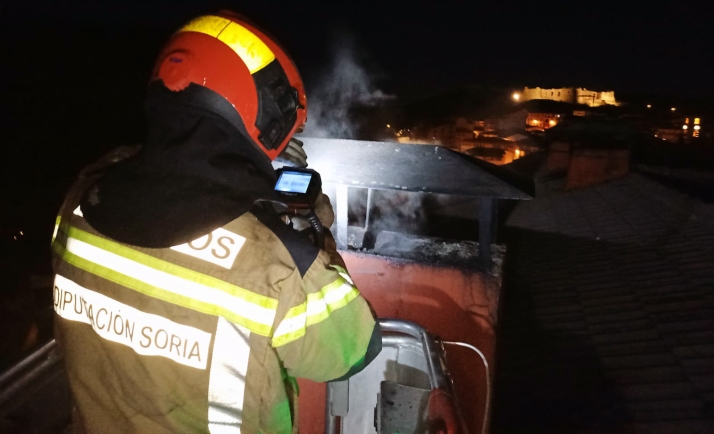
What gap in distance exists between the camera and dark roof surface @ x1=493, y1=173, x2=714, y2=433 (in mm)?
3932

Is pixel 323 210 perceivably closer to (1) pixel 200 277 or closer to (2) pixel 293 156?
(2) pixel 293 156

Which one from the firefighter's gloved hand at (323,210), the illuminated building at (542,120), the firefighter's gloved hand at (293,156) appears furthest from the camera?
the illuminated building at (542,120)

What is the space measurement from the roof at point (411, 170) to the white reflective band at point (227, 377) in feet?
5.03

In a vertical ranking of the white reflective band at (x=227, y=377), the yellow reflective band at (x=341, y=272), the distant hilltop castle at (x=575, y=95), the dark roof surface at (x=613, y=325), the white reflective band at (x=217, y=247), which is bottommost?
the dark roof surface at (x=613, y=325)

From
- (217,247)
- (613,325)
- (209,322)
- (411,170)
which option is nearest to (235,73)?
(217,247)

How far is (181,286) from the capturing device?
1318 millimetres

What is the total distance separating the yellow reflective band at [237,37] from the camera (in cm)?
150

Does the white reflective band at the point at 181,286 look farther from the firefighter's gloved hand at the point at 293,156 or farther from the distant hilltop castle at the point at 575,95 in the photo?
the distant hilltop castle at the point at 575,95

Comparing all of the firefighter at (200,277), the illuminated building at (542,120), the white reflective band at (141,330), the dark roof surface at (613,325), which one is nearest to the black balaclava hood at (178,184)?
the firefighter at (200,277)

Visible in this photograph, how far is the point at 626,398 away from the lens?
402 centimetres

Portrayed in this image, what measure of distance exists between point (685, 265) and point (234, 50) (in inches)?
268

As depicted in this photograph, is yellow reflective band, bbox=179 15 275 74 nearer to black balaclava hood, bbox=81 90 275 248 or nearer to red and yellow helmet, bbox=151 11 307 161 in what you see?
red and yellow helmet, bbox=151 11 307 161

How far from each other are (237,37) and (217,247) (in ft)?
2.52

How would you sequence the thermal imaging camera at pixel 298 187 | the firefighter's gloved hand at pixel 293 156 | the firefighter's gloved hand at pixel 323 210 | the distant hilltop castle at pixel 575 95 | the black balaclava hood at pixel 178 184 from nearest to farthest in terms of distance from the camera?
the black balaclava hood at pixel 178 184, the thermal imaging camera at pixel 298 187, the firefighter's gloved hand at pixel 323 210, the firefighter's gloved hand at pixel 293 156, the distant hilltop castle at pixel 575 95
